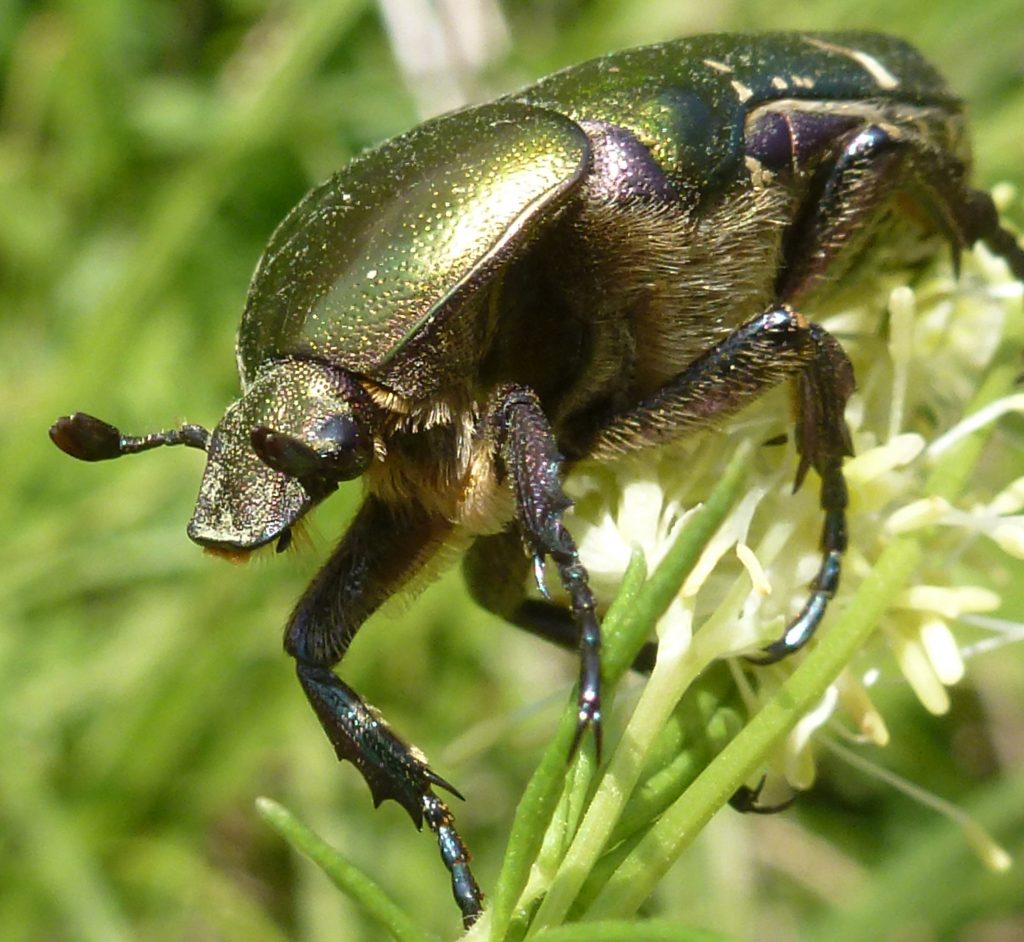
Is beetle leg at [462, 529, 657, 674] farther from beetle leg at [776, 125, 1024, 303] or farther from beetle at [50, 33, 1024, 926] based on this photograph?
beetle leg at [776, 125, 1024, 303]

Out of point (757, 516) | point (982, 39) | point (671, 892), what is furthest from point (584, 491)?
point (982, 39)

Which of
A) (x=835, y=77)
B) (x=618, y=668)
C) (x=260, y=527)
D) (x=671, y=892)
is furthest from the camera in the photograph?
(x=671, y=892)

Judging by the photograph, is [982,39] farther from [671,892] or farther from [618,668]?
[618,668]

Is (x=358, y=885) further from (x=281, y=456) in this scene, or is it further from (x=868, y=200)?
(x=868, y=200)

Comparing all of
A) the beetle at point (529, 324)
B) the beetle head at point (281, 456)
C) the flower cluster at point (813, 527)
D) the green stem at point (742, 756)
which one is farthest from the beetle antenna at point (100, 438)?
the green stem at point (742, 756)

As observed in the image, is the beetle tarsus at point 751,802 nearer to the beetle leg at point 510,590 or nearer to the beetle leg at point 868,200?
the beetle leg at point 510,590

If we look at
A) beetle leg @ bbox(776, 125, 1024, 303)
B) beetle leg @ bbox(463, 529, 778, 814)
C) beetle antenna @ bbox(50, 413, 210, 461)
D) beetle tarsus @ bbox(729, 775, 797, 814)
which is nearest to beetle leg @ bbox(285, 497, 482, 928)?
beetle leg @ bbox(463, 529, 778, 814)
